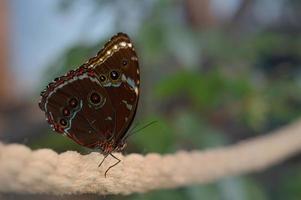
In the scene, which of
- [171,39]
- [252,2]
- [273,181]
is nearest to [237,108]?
[171,39]

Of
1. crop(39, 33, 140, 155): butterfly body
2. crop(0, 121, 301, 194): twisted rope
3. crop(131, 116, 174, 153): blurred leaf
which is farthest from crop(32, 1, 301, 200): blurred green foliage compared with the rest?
crop(39, 33, 140, 155): butterfly body

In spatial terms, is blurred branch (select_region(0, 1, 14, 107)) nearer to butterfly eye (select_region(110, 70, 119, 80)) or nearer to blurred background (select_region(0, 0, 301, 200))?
blurred background (select_region(0, 0, 301, 200))

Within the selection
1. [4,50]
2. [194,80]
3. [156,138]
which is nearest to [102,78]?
[156,138]

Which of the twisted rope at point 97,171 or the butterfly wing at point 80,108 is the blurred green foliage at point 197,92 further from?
the butterfly wing at point 80,108

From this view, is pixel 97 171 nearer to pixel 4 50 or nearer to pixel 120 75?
pixel 120 75

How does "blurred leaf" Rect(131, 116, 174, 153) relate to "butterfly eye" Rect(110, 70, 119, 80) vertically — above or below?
above
